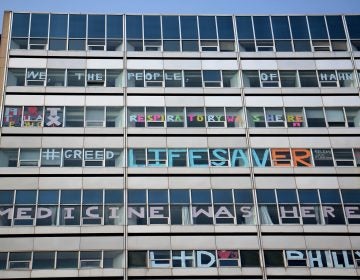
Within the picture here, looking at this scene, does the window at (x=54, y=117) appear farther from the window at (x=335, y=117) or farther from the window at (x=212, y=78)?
the window at (x=335, y=117)

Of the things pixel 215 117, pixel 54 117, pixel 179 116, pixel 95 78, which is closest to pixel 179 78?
pixel 179 116

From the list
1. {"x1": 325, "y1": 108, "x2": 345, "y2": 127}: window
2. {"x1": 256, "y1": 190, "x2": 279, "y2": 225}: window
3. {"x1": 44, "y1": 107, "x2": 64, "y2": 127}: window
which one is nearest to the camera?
{"x1": 256, "y1": 190, "x2": 279, "y2": 225}: window

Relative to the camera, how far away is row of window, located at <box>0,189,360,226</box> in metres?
35.0

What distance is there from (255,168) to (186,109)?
7392mm

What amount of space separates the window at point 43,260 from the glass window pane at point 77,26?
18.7 metres

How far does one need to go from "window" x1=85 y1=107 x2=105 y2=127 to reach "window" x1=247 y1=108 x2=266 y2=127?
1176 centimetres

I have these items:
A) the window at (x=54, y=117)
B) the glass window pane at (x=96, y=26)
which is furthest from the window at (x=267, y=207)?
the glass window pane at (x=96, y=26)

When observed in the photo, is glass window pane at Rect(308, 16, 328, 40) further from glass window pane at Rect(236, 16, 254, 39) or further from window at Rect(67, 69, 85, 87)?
window at Rect(67, 69, 85, 87)

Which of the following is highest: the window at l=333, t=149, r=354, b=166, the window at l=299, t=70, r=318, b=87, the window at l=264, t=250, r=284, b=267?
the window at l=299, t=70, r=318, b=87

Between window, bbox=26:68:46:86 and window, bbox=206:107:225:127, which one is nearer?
window, bbox=206:107:225:127

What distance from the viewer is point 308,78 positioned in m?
41.9

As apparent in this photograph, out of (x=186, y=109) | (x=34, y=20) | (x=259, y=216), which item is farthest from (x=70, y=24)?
(x=259, y=216)

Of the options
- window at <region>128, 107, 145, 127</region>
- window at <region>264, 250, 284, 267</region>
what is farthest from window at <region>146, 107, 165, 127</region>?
window at <region>264, 250, 284, 267</region>

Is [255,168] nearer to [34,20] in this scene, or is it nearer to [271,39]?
[271,39]
